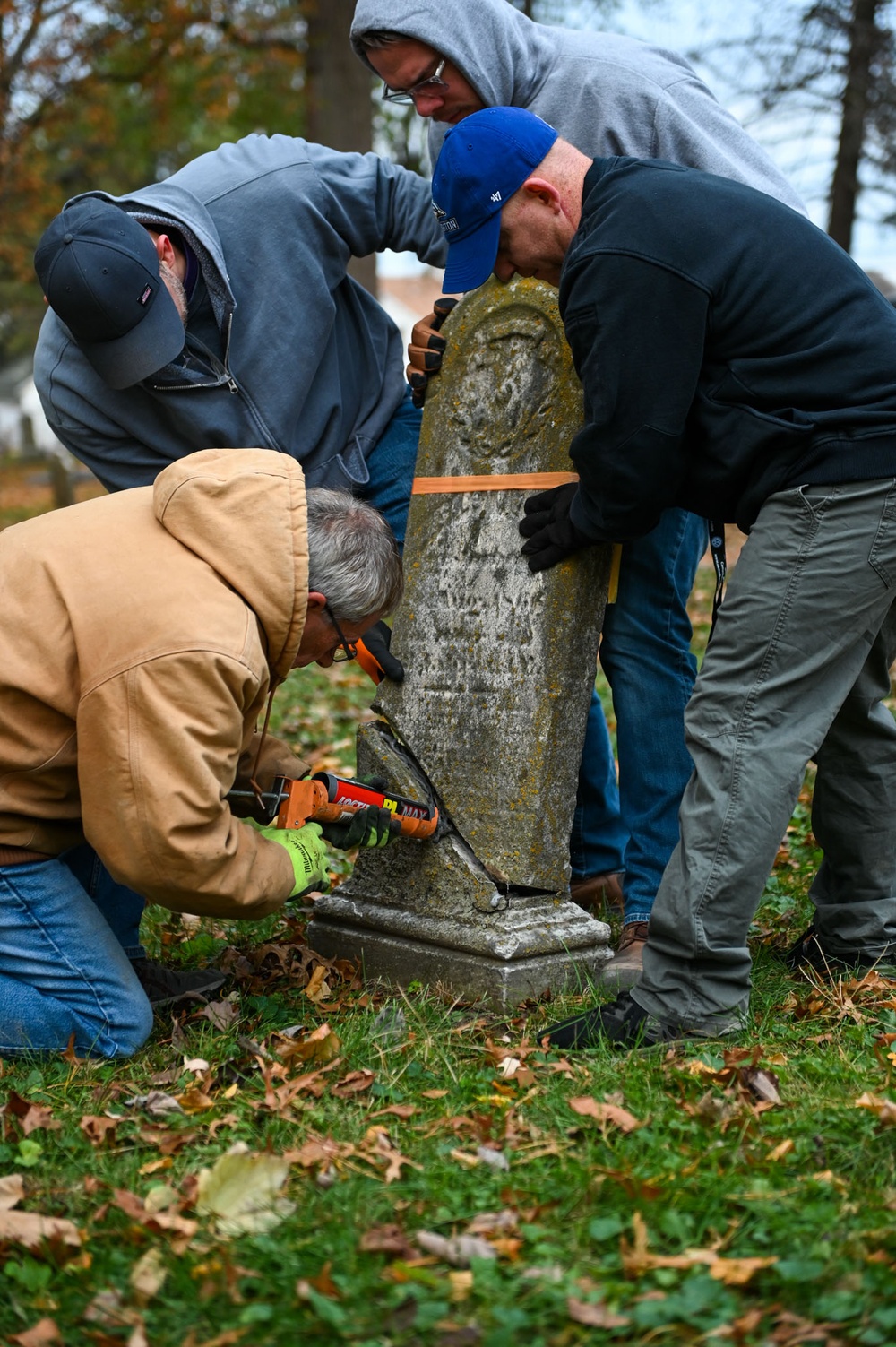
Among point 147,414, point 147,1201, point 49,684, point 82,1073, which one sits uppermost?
point 147,414

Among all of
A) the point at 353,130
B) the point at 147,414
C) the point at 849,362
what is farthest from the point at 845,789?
the point at 353,130

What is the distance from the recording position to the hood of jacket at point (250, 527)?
3090 mm

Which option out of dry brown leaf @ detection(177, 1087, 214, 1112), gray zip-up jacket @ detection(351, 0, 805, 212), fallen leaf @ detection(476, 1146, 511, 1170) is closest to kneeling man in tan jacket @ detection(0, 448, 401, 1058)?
dry brown leaf @ detection(177, 1087, 214, 1112)

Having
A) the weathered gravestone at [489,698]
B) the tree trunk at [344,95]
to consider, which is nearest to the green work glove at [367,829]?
the weathered gravestone at [489,698]

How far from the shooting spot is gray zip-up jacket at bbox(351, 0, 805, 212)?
12.2ft

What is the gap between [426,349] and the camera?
3910 millimetres

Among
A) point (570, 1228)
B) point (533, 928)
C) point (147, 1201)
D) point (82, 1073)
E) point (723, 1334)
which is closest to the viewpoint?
point (723, 1334)

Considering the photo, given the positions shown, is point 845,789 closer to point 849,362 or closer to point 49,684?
point 849,362

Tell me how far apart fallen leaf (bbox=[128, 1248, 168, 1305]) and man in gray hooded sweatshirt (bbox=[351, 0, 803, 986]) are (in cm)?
175

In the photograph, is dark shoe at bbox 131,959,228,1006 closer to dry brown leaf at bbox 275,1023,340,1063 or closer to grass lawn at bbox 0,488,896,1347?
grass lawn at bbox 0,488,896,1347

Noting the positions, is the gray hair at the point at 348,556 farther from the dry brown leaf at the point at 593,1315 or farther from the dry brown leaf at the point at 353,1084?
the dry brown leaf at the point at 593,1315

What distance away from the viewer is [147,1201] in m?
2.44

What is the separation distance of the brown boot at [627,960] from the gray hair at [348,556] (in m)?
1.17

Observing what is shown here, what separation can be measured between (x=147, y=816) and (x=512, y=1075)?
3.36ft
